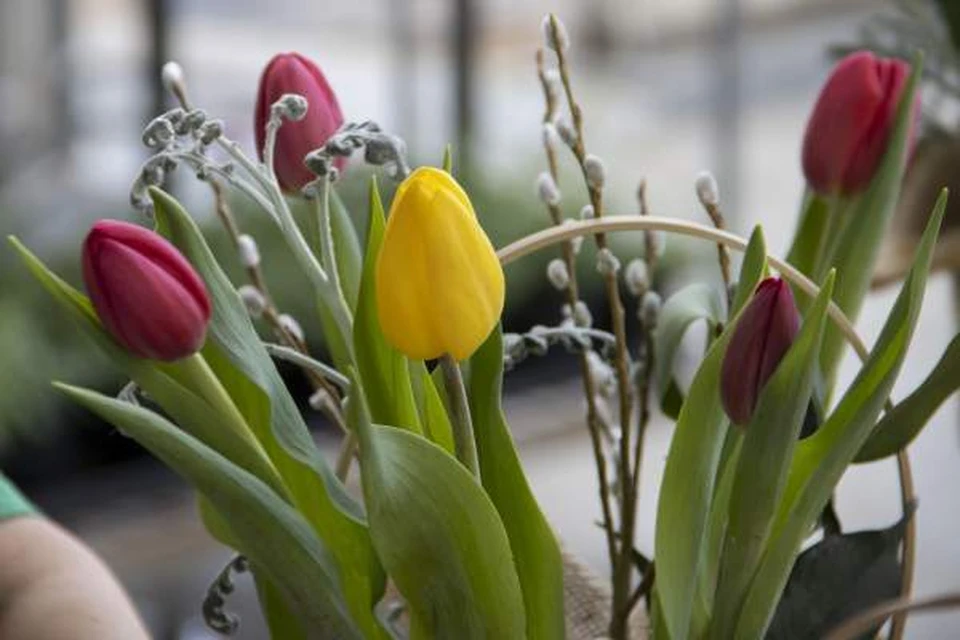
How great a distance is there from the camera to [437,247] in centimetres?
41

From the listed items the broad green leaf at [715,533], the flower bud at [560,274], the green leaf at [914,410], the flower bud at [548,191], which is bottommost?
the broad green leaf at [715,533]

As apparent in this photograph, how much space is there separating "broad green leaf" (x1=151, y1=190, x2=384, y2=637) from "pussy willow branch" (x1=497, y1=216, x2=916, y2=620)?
8 centimetres

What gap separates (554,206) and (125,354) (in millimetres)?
180

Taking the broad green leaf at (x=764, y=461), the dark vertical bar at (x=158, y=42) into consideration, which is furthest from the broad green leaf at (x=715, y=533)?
the dark vertical bar at (x=158, y=42)

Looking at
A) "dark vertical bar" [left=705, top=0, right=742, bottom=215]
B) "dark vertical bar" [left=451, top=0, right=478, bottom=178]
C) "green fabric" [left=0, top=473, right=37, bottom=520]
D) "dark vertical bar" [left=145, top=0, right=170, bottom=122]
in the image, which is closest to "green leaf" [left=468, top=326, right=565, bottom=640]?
"green fabric" [left=0, top=473, right=37, bottom=520]

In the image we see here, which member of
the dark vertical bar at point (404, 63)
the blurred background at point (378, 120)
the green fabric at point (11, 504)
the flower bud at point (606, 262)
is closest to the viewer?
the flower bud at point (606, 262)

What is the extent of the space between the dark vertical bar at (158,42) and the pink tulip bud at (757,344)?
256 centimetres

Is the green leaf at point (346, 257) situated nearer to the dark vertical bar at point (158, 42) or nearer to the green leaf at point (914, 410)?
the green leaf at point (914, 410)

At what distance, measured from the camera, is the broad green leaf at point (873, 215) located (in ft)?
1.75

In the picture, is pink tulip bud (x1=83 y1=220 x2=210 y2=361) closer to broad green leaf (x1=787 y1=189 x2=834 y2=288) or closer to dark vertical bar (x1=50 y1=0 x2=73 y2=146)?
broad green leaf (x1=787 y1=189 x2=834 y2=288)

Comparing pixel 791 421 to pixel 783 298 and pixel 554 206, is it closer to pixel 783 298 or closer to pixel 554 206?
pixel 783 298

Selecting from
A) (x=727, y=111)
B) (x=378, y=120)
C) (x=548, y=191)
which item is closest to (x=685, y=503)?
(x=548, y=191)

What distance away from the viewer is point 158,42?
9.74 feet

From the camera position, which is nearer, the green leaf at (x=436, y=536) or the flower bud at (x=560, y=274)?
the green leaf at (x=436, y=536)
